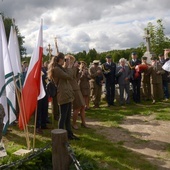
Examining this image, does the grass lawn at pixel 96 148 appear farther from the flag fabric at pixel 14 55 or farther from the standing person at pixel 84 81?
the flag fabric at pixel 14 55

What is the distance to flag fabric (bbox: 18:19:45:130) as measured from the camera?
5434 millimetres

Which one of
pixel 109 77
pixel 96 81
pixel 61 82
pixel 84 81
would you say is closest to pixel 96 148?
pixel 61 82

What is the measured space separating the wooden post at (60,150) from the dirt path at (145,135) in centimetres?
193

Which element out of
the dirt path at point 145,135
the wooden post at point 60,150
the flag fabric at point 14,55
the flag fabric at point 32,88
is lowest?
the dirt path at point 145,135

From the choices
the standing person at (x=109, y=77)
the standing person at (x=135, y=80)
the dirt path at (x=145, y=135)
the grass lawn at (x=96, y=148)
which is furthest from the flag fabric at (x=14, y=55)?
the standing person at (x=135, y=80)

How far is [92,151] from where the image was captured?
5949mm

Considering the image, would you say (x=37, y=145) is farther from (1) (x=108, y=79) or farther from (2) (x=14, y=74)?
(1) (x=108, y=79)

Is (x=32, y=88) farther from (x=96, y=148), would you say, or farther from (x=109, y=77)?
(x=109, y=77)

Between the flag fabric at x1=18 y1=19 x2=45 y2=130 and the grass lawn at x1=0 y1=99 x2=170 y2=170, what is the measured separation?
A: 0.72 m

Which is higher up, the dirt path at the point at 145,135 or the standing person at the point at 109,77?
the standing person at the point at 109,77

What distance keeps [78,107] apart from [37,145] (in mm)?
1531

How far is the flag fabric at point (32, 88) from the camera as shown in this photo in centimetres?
Result: 543

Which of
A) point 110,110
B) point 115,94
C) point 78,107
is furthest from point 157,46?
point 78,107

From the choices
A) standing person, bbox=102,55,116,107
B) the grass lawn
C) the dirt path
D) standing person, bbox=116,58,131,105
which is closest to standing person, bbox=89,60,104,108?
standing person, bbox=102,55,116,107
